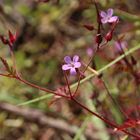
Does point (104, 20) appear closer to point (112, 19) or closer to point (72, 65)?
point (112, 19)

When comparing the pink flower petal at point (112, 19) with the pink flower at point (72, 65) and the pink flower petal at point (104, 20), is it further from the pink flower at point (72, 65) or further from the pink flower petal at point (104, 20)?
the pink flower at point (72, 65)

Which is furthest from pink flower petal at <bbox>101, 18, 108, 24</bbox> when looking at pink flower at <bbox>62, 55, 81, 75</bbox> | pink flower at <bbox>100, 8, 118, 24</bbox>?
pink flower at <bbox>62, 55, 81, 75</bbox>

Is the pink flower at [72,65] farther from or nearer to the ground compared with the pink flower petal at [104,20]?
nearer to the ground

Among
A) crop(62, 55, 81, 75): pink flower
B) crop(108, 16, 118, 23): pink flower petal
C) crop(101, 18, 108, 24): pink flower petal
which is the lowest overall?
crop(62, 55, 81, 75): pink flower

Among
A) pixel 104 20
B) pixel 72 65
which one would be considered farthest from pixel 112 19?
pixel 72 65

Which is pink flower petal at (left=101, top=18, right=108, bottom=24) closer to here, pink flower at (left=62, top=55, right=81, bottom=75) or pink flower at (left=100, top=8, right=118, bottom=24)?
pink flower at (left=100, top=8, right=118, bottom=24)

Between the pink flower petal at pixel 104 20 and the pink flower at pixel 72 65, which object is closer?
the pink flower at pixel 72 65

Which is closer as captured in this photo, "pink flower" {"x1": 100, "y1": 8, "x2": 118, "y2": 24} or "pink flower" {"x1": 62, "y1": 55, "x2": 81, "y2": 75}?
"pink flower" {"x1": 62, "y1": 55, "x2": 81, "y2": 75}

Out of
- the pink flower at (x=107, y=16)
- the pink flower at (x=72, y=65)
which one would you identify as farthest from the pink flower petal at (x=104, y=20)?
the pink flower at (x=72, y=65)

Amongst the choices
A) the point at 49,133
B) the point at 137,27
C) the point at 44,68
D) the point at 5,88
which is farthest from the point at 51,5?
the point at 137,27

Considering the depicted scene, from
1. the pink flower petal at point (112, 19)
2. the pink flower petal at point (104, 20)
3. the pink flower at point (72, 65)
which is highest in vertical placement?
the pink flower petal at point (112, 19)

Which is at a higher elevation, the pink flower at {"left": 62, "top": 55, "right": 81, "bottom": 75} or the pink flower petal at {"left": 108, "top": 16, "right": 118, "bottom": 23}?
the pink flower petal at {"left": 108, "top": 16, "right": 118, "bottom": 23}

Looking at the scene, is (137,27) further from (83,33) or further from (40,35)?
(40,35)
